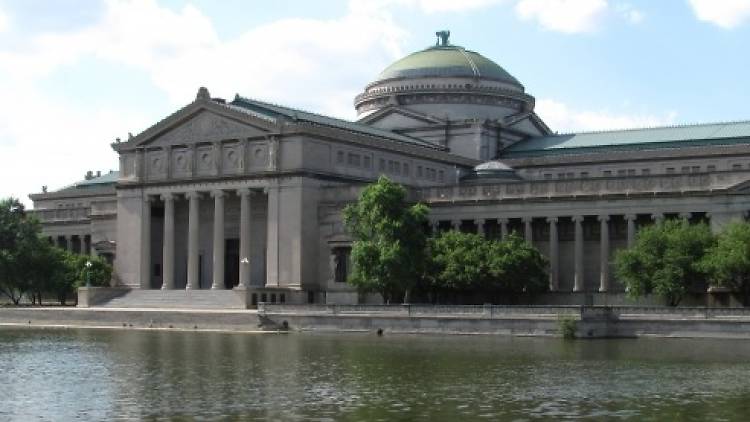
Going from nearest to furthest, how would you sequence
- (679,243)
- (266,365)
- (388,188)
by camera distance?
1. (266,365)
2. (679,243)
3. (388,188)

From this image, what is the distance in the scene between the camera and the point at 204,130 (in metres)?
135

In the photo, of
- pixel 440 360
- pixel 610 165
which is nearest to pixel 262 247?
pixel 610 165

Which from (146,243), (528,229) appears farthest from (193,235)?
(528,229)

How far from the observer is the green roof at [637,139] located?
5487 inches

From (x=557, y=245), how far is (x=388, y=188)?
68.8ft

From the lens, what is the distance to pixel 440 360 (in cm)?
6719

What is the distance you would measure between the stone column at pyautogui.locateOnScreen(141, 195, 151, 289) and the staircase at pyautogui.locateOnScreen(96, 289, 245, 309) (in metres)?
5.03

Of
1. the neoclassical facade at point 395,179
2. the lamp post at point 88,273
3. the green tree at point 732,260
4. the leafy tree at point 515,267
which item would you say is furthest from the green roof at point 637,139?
the lamp post at point 88,273

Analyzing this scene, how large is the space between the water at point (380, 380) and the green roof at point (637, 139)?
58772 mm

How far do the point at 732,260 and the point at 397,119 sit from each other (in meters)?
67.5

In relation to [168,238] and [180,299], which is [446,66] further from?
[180,299]

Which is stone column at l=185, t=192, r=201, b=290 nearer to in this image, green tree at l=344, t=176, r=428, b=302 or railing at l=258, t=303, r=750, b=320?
green tree at l=344, t=176, r=428, b=302

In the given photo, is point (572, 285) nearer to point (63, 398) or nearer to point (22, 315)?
point (22, 315)

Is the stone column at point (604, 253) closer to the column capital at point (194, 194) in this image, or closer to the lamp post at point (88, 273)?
the column capital at point (194, 194)
